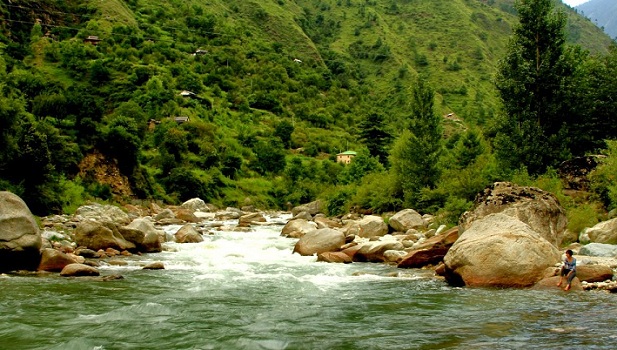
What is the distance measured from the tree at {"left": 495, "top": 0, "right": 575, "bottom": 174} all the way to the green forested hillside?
3.17 m

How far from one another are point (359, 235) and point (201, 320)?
20199 millimetres

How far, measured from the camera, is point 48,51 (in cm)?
9131

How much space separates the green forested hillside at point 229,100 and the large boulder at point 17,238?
12.8 metres

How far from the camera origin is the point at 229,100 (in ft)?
361

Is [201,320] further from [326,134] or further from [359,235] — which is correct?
[326,134]

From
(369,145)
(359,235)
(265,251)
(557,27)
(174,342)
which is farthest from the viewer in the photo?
(369,145)

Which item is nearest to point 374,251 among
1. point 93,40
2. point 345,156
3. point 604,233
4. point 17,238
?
point 604,233

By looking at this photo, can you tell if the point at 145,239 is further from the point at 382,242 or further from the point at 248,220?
the point at 248,220

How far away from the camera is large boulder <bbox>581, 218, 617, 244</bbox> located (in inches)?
843

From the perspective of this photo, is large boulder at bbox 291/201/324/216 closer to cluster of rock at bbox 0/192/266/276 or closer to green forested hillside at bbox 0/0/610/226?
green forested hillside at bbox 0/0/610/226

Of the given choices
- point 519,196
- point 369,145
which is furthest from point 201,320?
point 369,145

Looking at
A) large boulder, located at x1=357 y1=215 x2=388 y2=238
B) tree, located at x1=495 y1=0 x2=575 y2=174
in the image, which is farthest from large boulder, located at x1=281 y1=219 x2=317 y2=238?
tree, located at x1=495 y1=0 x2=575 y2=174

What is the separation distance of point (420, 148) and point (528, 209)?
73.0 feet

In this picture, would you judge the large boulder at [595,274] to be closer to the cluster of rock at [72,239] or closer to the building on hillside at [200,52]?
the cluster of rock at [72,239]
